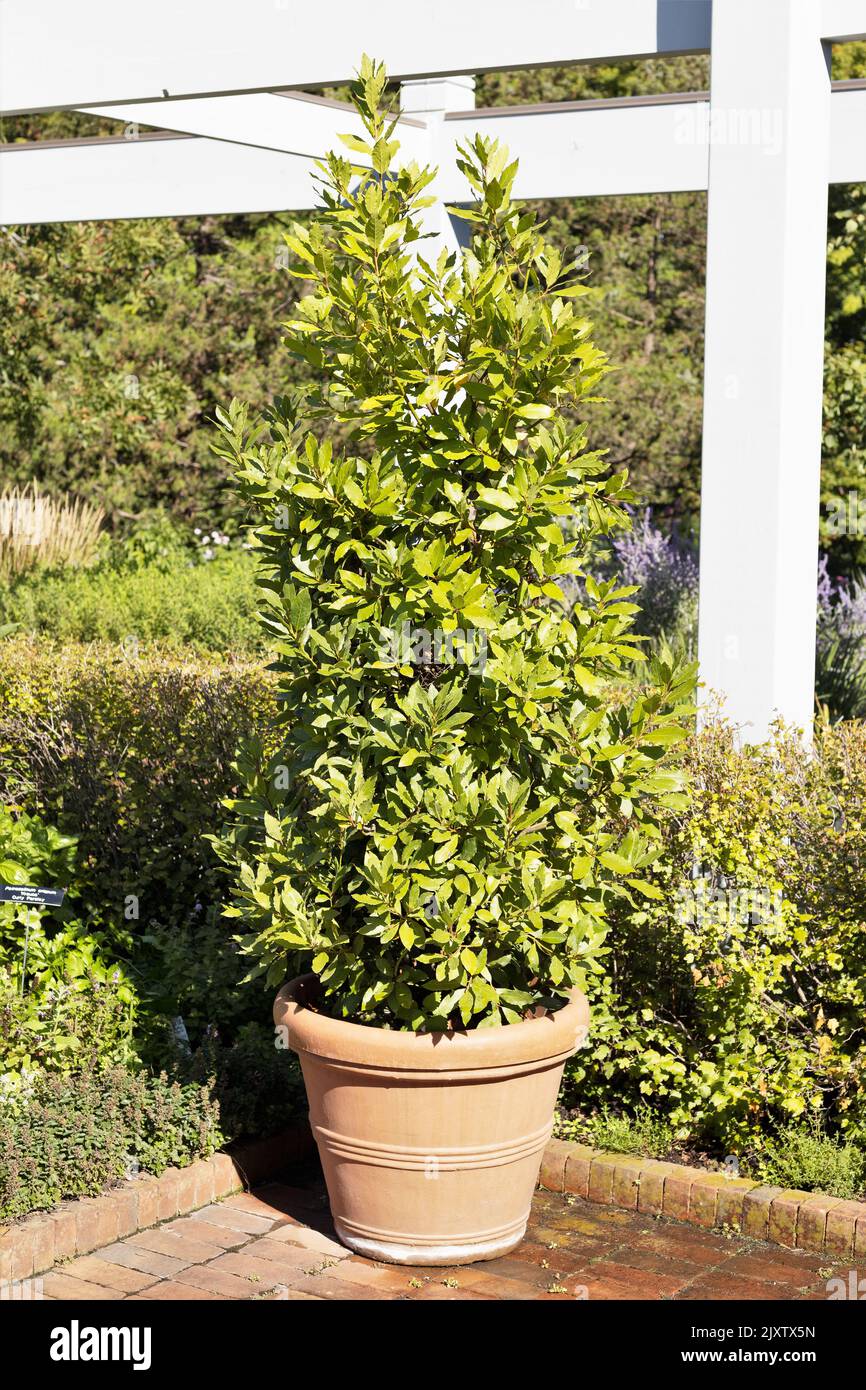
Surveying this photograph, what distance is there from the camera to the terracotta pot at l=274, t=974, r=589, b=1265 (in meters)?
3.41

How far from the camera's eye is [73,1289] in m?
3.38

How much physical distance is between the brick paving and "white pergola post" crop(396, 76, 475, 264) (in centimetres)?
347

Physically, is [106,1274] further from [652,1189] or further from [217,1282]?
[652,1189]

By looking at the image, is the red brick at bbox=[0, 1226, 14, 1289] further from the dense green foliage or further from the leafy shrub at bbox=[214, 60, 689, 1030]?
the dense green foliage

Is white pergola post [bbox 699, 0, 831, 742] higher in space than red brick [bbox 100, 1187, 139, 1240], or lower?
higher

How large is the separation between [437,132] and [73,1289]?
4.28 metres

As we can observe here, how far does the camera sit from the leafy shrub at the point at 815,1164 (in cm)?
372

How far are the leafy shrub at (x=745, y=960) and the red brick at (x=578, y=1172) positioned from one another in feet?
0.78

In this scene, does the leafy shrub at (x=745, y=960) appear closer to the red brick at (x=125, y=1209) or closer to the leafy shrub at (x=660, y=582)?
the red brick at (x=125, y=1209)

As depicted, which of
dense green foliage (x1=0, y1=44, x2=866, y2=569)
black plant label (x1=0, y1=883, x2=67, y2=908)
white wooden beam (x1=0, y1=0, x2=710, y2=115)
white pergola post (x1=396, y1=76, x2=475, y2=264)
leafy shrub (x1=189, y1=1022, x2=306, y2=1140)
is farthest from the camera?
dense green foliage (x1=0, y1=44, x2=866, y2=569)

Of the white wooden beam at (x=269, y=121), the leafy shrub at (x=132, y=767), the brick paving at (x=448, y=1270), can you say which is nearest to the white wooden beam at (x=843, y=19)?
the white wooden beam at (x=269, y=121)

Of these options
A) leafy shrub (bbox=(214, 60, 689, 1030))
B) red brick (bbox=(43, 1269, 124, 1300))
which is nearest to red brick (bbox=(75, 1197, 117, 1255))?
red brick (bbox=(43, 1269, 124, 1300))

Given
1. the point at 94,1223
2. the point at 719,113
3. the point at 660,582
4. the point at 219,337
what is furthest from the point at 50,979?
the point at 219,337
